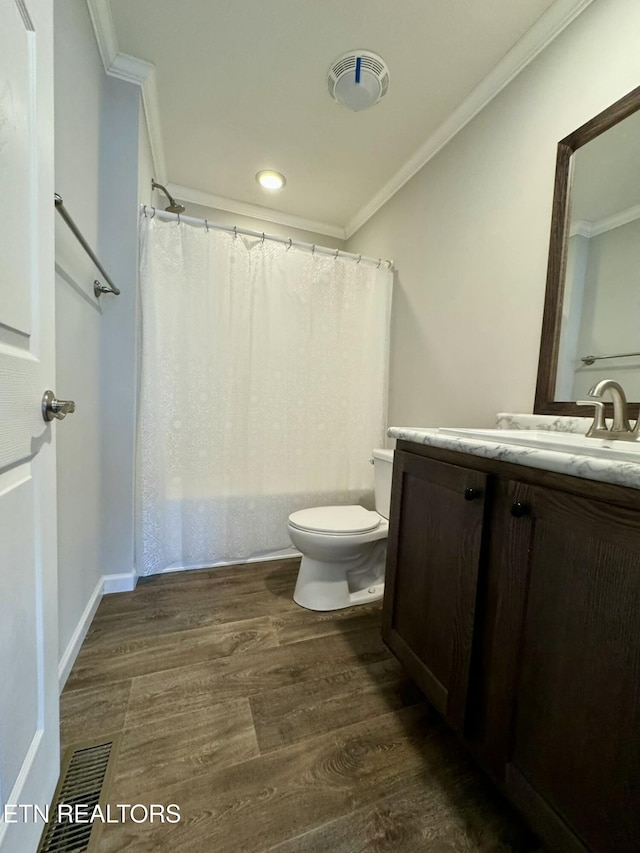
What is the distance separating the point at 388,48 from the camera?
132cm

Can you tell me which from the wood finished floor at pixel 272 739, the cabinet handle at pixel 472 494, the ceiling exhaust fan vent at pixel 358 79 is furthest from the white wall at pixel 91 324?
the cabinet handle at pixel 472 494

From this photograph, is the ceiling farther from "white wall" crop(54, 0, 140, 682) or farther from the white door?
the white door

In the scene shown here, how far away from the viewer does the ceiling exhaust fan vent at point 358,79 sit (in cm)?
135

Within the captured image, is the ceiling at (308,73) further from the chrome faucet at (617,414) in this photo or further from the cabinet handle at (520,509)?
the cabinet handle at (520,509)

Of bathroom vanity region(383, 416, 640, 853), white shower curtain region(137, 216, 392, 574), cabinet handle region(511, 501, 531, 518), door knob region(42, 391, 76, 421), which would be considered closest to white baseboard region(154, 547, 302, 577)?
white shower curtain region(137, 216, 392, 574)

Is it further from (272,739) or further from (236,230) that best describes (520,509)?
(236,230)

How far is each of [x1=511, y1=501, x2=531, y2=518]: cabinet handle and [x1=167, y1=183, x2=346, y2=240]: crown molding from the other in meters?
2.58

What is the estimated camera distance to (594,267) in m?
1.08

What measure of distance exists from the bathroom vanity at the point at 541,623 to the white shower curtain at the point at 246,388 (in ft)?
3.73

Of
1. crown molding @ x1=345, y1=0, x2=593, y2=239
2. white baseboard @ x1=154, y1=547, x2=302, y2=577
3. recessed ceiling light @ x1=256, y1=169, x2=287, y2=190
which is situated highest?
recessed ceiling light @ x1=256, y1=169, x2=287, y2=190

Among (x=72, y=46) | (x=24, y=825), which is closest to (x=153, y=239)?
(x=72, y=46)

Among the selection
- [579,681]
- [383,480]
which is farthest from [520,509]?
[383,480]

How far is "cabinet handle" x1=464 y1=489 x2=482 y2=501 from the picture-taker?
30.0 inches

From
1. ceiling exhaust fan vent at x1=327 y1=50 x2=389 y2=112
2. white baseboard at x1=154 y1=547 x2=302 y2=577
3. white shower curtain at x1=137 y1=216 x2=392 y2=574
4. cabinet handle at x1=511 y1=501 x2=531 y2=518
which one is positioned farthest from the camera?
white baseboard at x1=154 y1=547 x2=302 y2=577
